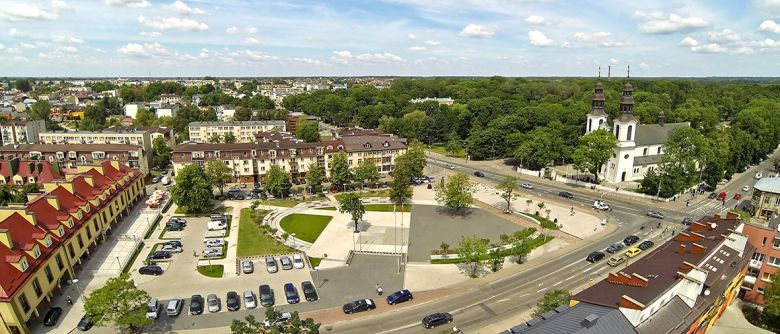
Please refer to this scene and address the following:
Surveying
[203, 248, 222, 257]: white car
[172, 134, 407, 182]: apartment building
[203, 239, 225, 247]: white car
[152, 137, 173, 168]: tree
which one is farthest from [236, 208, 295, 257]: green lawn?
[152, 137, 173, 168]: tree

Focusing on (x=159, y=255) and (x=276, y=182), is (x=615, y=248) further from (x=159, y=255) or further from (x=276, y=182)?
(x=159, y=255)

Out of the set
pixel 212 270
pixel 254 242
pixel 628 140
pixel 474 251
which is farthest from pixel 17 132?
pixel 628 140

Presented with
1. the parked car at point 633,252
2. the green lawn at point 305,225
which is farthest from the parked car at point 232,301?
the parked car at point 633,252

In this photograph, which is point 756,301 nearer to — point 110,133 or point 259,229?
point 259,229

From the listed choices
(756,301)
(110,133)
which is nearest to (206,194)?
(110,133)

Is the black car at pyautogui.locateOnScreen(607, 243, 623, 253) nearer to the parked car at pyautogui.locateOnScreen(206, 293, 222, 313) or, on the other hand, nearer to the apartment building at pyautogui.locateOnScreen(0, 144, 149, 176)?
the parked car at pyautogui.locateOnScreen(206, 293, 222, 313)

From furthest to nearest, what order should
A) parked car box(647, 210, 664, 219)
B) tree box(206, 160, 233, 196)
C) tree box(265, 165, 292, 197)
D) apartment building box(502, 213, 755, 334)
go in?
tree box(206, 160, 233, 196)
tree box(265, 165, 292, 197)
parked car box(647, 210, 664, 219)
apartment building box(502, 213, 755, 334)

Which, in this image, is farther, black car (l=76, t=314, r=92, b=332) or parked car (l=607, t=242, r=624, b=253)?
parked car (l=607, t=242, r=624, b=253)

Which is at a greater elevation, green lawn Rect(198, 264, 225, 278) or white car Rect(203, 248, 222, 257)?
white car Rect(203, 248, 222, 257)
